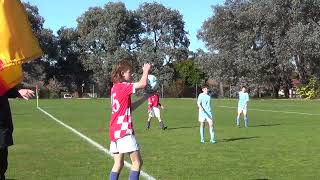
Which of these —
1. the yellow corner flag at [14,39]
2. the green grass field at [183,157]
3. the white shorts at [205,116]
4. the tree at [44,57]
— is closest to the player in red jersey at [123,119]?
the yellow corner flag at [14,39]

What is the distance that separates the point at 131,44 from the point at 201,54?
944 inches

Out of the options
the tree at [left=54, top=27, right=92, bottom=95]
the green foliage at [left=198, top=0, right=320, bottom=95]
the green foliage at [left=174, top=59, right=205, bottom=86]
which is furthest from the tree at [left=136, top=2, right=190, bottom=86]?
the green foliage at [left=198, top=0, right=320, bottom=95]

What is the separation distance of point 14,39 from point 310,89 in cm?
6829

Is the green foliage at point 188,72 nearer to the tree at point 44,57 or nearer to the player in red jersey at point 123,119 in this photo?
the tree at point 44,57

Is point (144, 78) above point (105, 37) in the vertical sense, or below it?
below

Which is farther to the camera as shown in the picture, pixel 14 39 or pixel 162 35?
pixel 162 35

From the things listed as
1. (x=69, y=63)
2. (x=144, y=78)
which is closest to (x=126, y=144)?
(x=144, y=78)

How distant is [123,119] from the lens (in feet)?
23.7

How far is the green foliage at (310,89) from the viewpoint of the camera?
68.9 m

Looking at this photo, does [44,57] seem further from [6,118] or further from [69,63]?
[6,118]

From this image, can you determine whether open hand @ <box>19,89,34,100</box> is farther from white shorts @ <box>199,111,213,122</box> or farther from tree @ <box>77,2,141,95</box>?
tree @ <box>77,2,141,95</box>

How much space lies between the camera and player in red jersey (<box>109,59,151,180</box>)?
23.4ft

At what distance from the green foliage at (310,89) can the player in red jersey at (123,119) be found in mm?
64397

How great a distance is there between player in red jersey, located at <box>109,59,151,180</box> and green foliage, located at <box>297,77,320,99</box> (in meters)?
64.4
